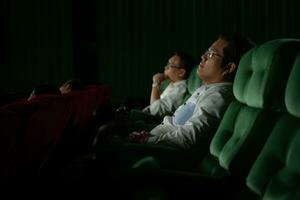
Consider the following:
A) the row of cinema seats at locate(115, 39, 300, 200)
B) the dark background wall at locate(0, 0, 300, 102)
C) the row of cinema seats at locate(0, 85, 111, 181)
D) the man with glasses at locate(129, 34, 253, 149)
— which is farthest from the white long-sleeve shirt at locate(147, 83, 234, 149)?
the dark background wall at locate(0, 0, 300, 102)

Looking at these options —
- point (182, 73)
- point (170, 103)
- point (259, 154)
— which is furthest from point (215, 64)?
point (182, 73)

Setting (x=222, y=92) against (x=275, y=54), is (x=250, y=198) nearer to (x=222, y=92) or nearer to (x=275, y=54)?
(x=275, y=54)

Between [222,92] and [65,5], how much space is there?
3.63 metres

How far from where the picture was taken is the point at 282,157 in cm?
118

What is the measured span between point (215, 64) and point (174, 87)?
1429 millimetres

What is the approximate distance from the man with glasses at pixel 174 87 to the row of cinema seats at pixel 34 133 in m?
1.00

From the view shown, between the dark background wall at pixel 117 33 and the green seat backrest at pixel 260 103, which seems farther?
the dark background wall at pixel 117 33

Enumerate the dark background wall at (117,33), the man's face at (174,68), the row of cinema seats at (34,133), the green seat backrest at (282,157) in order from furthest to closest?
the dark background wall at (117,33), the man's face at (174,68), the row of cinema seats at (34,133), the green seat backrest at (282,157)

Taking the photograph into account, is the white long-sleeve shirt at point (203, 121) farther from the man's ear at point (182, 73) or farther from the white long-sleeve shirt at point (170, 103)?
the man's ear at point (182, 73)

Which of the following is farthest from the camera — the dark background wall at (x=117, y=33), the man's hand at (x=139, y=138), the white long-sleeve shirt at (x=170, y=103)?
the dark background wall at (x=117, y=33)

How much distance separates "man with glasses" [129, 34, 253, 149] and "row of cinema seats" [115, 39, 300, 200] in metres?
0.22

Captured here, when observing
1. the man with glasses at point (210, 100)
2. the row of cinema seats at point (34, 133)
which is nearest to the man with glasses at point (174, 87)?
the row of cinema seats at point (34, 133)

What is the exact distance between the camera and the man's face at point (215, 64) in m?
1.92

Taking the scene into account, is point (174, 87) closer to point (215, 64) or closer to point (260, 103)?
point (215, 64)
